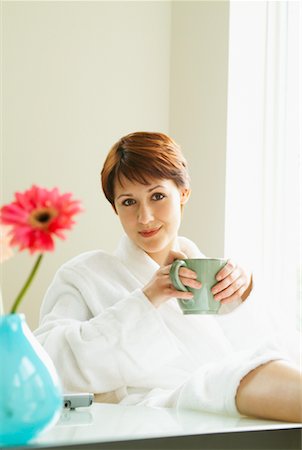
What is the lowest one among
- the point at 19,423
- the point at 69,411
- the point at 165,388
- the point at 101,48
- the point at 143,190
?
the point at 165,388

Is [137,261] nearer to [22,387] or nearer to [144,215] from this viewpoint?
[144,215]

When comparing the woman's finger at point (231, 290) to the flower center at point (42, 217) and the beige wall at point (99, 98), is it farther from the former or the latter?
the beige wall at point (99, 98)

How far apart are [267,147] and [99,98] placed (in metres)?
0.55

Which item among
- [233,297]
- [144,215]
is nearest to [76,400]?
[233,297]

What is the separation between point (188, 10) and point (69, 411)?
1694 millimetres

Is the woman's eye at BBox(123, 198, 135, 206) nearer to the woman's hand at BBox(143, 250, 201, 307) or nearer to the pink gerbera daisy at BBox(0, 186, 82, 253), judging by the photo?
the woman's hand at BBox(143, 250, 201, 307)

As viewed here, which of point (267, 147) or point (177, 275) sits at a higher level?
point (267, 147)

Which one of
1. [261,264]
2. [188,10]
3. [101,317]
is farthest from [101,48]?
[101,317]

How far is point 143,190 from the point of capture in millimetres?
1784

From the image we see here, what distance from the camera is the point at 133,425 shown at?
1.10 meters

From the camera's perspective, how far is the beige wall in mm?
2373

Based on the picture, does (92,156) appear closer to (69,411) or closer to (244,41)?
(244,41)

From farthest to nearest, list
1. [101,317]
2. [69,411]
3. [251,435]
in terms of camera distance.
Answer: [101,317], [69,411], [251,435]

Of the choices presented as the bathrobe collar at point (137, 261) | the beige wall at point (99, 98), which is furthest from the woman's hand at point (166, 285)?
the beige wall at point (99, 98)
